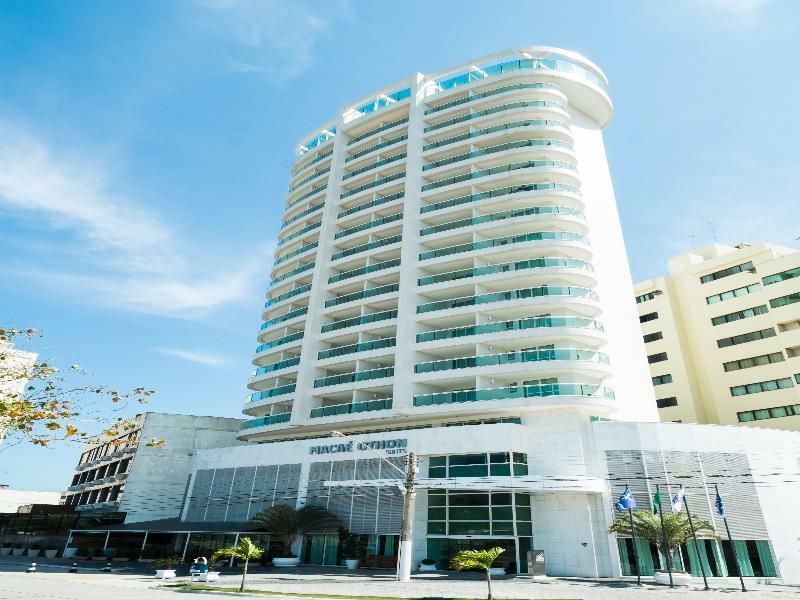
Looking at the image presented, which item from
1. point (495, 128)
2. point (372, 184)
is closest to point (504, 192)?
point (495, 128)

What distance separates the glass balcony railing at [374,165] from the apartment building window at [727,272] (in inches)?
1584

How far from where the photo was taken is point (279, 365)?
56.4m

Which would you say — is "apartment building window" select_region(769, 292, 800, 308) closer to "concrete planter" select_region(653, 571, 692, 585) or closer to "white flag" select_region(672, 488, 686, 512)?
"white flag" select_region(672, 488, 686, 512)

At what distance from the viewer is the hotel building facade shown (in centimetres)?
3716

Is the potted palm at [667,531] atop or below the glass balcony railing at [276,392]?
below

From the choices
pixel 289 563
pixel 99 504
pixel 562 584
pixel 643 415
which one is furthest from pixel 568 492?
pixel 99 504

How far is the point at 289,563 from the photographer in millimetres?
41500

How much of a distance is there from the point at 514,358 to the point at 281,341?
2720 centimetres

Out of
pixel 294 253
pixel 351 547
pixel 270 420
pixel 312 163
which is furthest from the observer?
pixel 312 163

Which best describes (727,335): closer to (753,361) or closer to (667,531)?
(753,361)

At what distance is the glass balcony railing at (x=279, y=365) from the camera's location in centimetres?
5503

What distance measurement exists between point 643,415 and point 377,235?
31283 mm

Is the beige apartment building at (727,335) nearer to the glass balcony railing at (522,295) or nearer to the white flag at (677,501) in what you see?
the glass balcony railing at (522,295)

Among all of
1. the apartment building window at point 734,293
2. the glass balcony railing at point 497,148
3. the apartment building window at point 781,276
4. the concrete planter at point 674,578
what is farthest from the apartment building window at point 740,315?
the concrete planter at point 674,578
